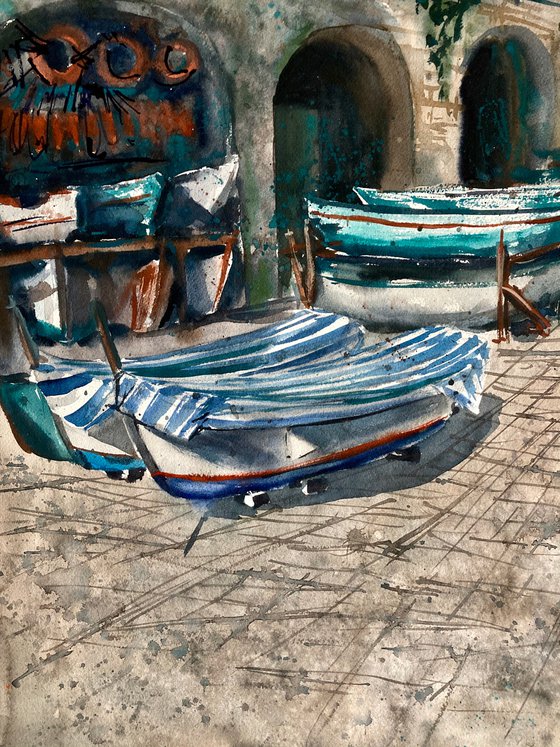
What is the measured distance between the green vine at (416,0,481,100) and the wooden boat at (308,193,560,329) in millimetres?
539

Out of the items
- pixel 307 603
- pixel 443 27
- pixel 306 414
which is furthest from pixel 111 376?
pixel 443 27

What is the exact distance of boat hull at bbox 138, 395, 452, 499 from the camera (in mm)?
2635

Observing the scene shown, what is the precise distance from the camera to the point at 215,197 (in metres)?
2.70

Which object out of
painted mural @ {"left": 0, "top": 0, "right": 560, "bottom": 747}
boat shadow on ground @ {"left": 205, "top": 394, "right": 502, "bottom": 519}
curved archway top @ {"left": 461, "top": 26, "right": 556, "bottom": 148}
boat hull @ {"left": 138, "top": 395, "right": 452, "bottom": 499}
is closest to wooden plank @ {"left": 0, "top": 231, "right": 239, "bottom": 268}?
painted mural @ {"left": 0, "top": 0, "right": 560, "bottom": 747}

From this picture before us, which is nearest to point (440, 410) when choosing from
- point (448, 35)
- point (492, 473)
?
point (492, 473)

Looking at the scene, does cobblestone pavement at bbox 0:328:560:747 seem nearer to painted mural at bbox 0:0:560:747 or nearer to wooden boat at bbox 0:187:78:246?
painted mural at bbox 0:0:560:747

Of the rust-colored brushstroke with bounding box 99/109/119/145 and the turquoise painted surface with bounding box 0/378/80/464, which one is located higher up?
the rust-colored brushstroke with bounding box 99/109/119/145

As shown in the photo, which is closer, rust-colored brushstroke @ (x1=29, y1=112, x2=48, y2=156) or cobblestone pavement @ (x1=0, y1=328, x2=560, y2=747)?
rust-colored brushstroke @ (x1=29, y1=112, x2=48, y2=156)

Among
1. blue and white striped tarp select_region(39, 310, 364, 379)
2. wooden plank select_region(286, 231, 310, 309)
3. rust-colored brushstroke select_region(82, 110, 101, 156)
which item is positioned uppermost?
rust-colored brushstroke select_region(82, 110, 101, 156)

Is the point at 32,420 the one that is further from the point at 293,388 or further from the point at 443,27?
the point at 443,27

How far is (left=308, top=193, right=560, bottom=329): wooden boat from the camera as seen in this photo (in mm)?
2699

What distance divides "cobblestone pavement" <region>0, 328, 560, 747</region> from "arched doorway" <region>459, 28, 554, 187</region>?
933mm

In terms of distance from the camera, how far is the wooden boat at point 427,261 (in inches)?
106

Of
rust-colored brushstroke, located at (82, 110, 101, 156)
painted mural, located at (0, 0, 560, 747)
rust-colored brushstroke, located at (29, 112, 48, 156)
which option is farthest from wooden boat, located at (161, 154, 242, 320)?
rust-colored brushstroke, located at (29, 112, 48, 156)
